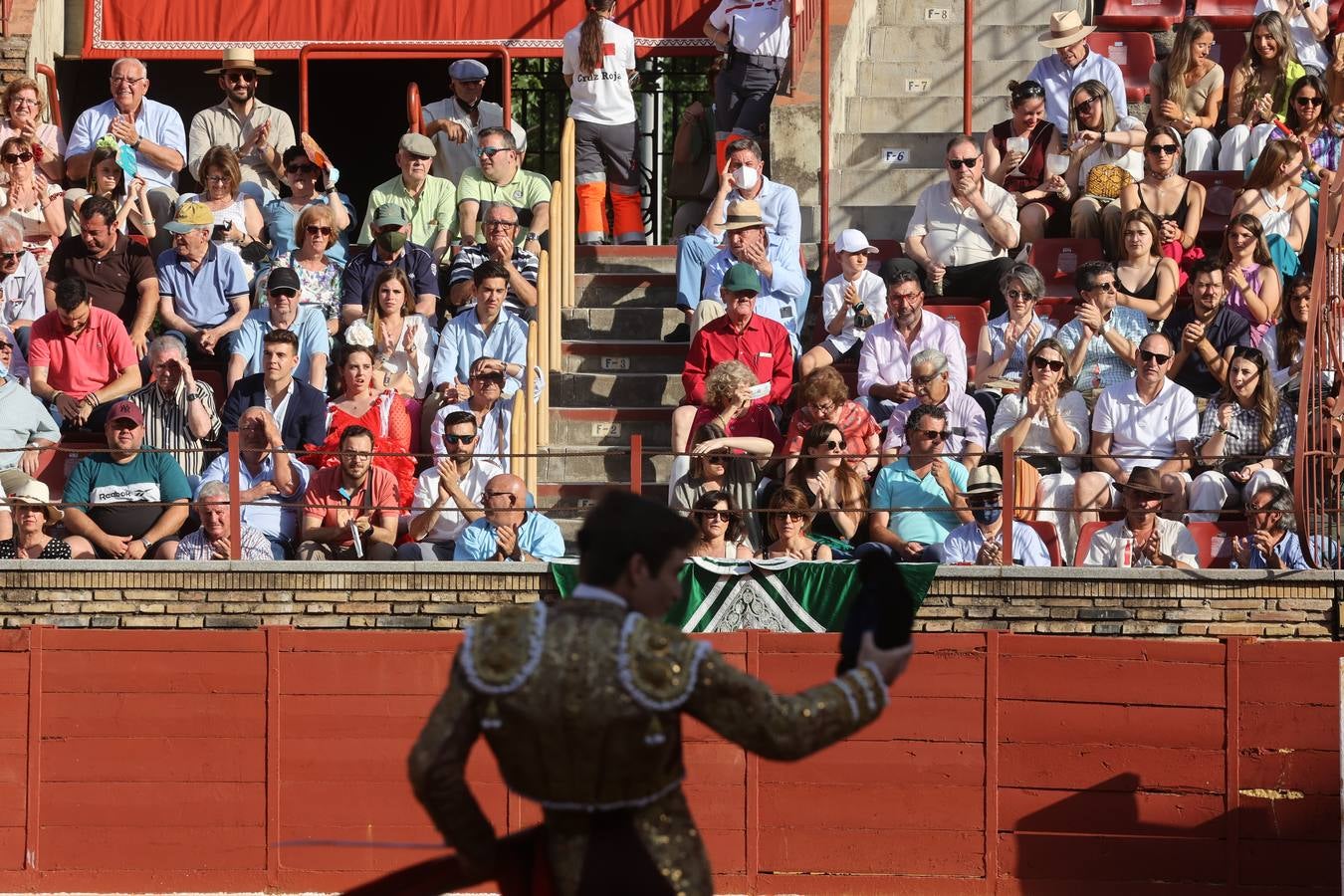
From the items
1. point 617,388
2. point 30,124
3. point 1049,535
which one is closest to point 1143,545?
point 1049,535

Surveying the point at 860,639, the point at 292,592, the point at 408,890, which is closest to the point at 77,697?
the point at 292,592

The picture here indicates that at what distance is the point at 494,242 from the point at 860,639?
23.9 feet

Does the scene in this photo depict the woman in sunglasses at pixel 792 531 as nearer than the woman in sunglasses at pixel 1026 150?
Yes

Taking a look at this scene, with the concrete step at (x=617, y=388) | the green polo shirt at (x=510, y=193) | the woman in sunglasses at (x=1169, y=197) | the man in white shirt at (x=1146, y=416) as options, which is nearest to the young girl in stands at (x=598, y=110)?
the green polo shirt at (x=510, y=193)

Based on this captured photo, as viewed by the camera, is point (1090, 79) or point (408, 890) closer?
point (408, 890)

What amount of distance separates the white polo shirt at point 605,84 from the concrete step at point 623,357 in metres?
1.63

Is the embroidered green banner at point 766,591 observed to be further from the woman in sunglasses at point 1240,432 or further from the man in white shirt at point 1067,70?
the man in white shirt at point 1067,70

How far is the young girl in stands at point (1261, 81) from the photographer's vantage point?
1238 centimetres

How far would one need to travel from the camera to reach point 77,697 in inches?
410

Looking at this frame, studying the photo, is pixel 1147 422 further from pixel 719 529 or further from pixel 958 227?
pixel 719 529

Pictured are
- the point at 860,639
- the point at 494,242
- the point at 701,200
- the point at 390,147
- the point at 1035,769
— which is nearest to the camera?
the point at 860,639

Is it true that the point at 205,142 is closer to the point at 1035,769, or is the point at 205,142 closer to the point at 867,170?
the point at 867,170

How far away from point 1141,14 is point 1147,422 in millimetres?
4520

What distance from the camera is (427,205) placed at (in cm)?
1250
